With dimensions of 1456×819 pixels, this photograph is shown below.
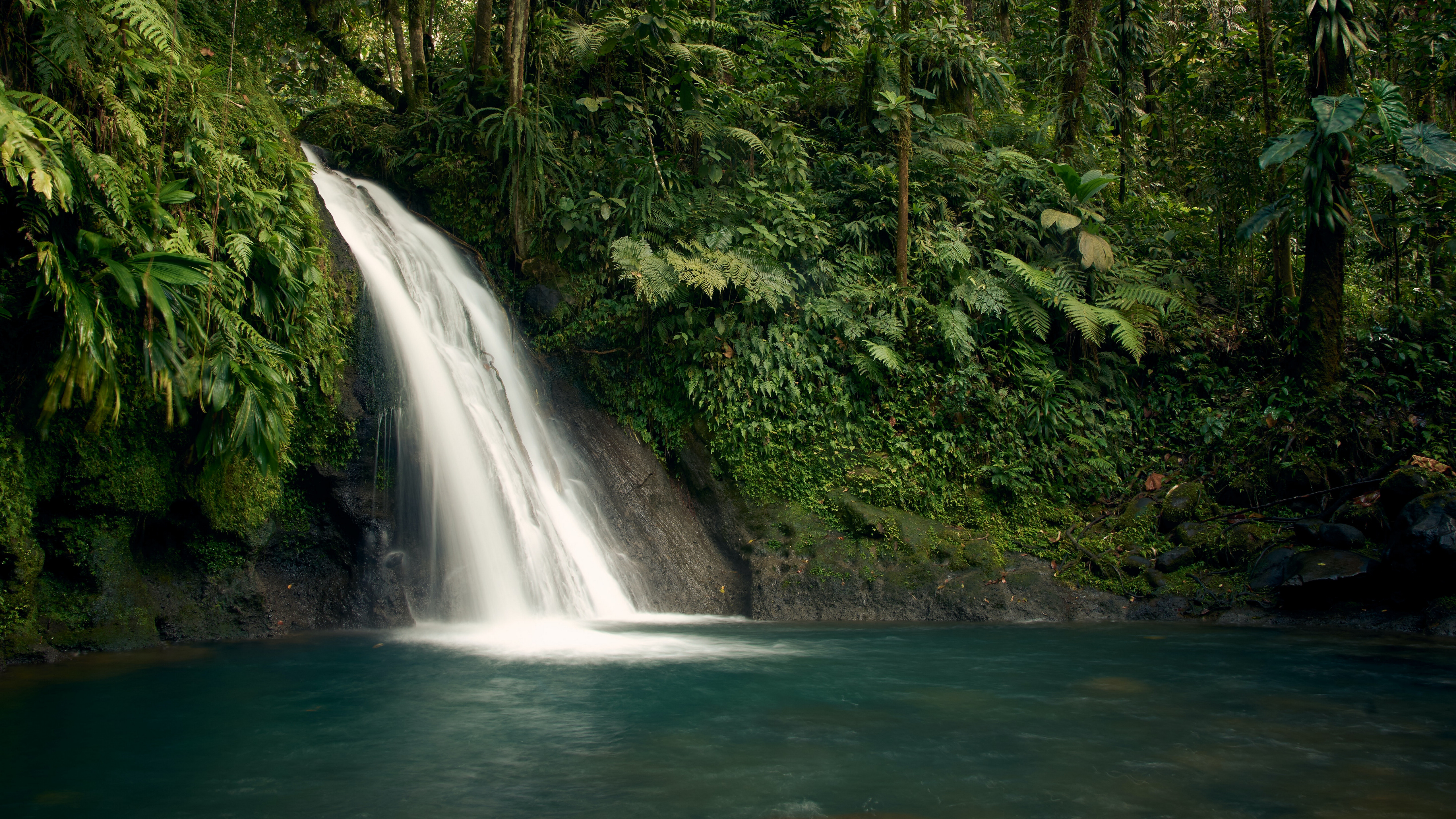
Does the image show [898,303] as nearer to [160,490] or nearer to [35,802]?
[160,490]

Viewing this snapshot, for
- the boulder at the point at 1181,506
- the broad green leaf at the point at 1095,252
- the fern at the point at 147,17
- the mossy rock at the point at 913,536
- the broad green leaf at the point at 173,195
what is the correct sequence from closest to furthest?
the fern at the point at 147,17, the broad green leaf at the point at 173,195, the mossy rock at the point at 913,536, the boulder at the point at 1181,506, the broad green leaf at the point at 1095,252

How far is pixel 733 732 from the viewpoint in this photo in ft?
14.9

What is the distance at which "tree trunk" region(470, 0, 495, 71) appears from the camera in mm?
11219

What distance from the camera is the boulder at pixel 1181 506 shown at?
9094mm

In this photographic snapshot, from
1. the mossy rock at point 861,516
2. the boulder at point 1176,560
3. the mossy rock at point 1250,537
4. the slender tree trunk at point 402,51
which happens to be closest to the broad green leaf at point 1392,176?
the mossy rock at point 1250,537

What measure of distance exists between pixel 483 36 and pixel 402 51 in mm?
1280

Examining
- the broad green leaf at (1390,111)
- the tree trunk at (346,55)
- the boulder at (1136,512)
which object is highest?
the tree trunk at (346,55)

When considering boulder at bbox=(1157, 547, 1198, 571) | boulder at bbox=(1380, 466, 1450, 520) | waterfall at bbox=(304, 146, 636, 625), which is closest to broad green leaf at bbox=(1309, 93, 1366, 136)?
boulder at bbox=(1380, 466, 1450, 520)

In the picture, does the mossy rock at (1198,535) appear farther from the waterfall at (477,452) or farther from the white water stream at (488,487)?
the waterfall at (477,452)

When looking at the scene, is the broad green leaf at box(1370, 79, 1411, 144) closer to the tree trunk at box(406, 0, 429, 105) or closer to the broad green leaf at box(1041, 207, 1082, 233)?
the broad green leaf at box(1041, 207, 1082, 233)

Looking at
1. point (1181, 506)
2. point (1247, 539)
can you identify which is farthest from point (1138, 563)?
point (1247, 539)

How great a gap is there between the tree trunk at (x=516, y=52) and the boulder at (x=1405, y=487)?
1006cm

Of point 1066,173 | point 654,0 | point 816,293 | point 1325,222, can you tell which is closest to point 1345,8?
point 1325,222

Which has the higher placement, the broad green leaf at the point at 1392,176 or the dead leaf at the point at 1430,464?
the broad green leaf at the point at 1392,176
